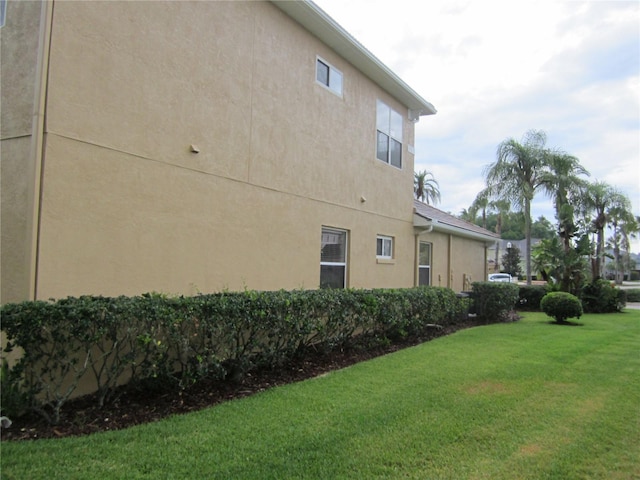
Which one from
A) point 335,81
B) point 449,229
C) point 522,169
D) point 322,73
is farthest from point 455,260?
point 522,169

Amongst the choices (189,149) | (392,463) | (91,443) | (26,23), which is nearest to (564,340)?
(392,463)

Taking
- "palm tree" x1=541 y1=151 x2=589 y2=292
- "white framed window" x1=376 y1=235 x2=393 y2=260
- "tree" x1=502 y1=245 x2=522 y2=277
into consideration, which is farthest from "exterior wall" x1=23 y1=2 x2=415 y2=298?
"tree" x1=502 y1=245 x2=522 y2=277

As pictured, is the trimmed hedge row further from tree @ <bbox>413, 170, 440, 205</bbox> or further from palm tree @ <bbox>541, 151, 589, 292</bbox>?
tree @ <bbox>413, 170, 440, 205</bbox>

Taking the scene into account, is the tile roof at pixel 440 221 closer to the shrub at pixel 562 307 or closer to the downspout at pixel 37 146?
the shrub at pixel 562 307

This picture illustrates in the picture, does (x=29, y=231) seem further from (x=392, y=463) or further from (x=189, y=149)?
(x=392, y=463)

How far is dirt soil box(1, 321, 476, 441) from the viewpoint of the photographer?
422 centimetres

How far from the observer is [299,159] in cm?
884

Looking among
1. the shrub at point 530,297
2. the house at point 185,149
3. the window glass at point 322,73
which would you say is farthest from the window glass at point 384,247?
the shrub at point 530,297

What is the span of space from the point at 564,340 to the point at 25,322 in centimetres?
1071

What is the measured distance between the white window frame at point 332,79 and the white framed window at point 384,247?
4055mm

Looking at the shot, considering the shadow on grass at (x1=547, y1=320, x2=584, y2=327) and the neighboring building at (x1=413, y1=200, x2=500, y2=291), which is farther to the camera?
the neighboring building at (x1=413, y1=200, x2=500, y2=291)

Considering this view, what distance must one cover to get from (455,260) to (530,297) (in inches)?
229

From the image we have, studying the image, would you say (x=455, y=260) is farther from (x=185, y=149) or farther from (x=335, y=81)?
(x=185, y=149)

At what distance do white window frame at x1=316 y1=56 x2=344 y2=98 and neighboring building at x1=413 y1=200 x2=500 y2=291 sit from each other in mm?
4935
